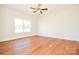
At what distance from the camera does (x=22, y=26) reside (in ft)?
6.06

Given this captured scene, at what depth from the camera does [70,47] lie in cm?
177

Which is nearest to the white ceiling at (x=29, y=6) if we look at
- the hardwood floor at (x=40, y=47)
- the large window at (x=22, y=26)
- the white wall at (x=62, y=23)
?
the white wall at (x=62, y=23)

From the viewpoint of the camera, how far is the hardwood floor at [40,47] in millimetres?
1758

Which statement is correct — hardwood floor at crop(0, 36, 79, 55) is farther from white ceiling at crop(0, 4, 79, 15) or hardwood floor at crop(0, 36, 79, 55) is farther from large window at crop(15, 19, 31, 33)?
white ceiling at crop(0, 4, 79, 15)

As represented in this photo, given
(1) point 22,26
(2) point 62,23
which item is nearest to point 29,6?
(1) point 22,26

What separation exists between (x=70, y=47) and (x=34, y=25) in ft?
2.19

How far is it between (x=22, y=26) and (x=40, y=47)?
445 millimetres

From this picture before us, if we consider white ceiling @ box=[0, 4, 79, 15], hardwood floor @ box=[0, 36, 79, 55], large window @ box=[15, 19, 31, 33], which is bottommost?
hardwood floor @ box=[0, 36, 79, 55]

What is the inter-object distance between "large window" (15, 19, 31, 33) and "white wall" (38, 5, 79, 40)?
18 cm

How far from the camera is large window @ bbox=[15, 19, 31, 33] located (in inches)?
72.1

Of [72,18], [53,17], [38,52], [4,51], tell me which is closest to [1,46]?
[4,51]

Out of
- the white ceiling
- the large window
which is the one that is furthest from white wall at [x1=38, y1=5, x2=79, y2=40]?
the large window

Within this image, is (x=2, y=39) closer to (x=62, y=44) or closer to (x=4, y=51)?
(x=4, y=51)

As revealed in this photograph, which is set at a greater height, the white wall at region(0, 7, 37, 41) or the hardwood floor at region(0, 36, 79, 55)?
the white wall at region(0, 7, 37, 41)
